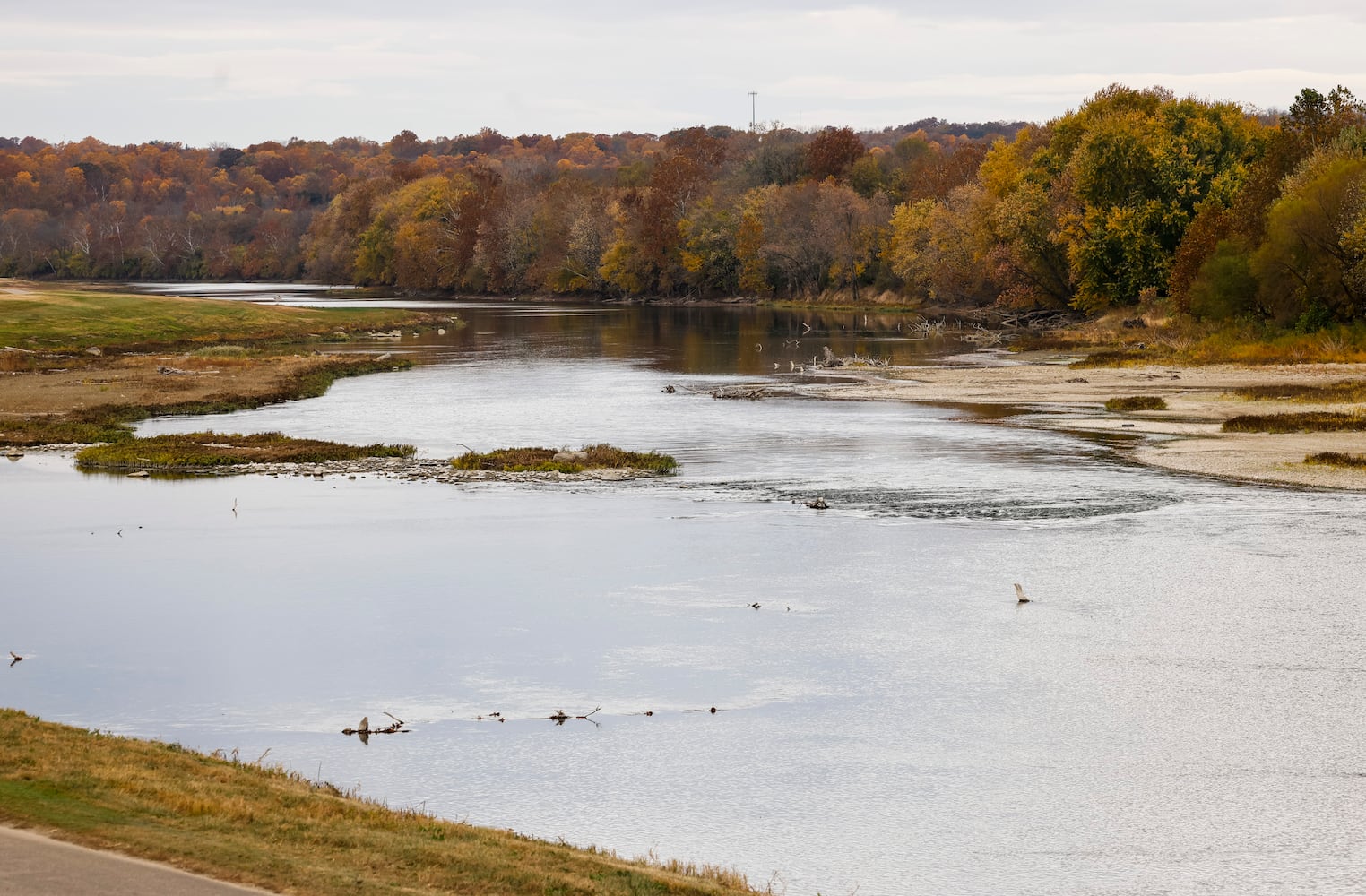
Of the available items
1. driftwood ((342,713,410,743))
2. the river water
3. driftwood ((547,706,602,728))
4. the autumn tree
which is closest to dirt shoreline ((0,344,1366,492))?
the river water

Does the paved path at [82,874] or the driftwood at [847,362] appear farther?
the driftwood at [847,362]

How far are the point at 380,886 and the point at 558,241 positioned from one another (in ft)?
501

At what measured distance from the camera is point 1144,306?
88688mm

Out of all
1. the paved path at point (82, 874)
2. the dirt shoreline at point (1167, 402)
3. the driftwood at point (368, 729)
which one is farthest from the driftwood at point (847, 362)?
the paved path at point (82, 874)

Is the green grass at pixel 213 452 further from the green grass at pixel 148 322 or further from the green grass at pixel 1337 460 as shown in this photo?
the green grass at pixel 148 322

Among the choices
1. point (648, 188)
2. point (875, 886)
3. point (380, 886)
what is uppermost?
point (648, 188)

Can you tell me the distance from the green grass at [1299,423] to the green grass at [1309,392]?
13.0 ft

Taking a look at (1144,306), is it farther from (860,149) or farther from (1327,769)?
(1327,769)

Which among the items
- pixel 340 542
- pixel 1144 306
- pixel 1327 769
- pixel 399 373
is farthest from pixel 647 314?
pixel 1327 769

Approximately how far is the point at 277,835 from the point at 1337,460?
108 ft

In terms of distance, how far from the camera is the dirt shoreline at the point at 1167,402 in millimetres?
38812

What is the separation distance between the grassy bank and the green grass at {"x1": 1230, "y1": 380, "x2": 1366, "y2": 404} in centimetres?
4327

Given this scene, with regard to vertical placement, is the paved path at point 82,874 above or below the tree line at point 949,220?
below

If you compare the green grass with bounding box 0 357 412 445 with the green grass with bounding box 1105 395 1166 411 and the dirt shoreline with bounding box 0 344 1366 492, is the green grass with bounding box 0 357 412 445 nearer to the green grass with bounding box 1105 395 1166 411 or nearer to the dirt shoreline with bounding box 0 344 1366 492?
the dirt shoreline with bounding box 0 344 1366 492
